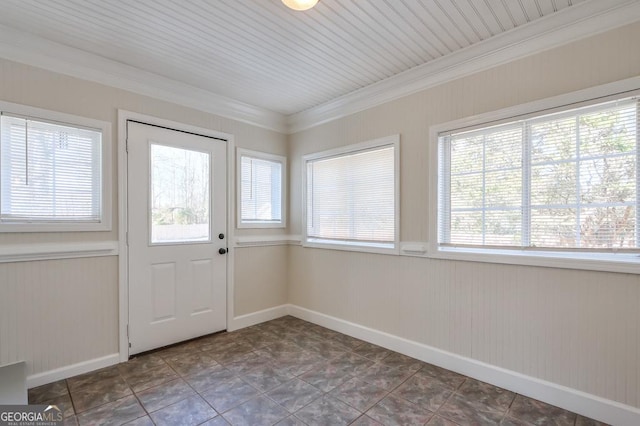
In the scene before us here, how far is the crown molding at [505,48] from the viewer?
1.94 m

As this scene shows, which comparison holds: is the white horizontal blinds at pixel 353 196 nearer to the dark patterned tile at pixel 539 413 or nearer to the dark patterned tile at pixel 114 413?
the dark patterned tile at pixel 539 413

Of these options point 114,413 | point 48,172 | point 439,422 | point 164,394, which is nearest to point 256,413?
point 164,394

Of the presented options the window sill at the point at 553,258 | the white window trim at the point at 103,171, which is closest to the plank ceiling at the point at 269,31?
the white window trim at the point at 103,171

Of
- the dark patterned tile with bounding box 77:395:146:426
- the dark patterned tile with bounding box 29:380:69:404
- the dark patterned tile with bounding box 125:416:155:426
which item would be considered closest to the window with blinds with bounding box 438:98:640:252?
the dark patterned tile with bounding box 125:416:155:426

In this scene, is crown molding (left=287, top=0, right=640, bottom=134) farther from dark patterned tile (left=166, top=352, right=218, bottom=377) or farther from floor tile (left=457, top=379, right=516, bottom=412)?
dark patterned tile (left=166, top=352, right=218, bottom=377)

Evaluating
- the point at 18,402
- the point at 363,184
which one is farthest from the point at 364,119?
the point at 18,402

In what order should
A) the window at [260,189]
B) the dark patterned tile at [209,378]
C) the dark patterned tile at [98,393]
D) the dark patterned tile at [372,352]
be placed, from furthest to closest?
the window at [260,189]
the dark patterned tile at [372,352]
the dark patterned tile at [209,378]
the dark patterned tile at [98,393]

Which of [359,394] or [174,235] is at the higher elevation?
[174,235]

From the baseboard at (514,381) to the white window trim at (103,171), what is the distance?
268 centimetres

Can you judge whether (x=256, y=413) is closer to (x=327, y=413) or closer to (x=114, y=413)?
(x=327, y=413)

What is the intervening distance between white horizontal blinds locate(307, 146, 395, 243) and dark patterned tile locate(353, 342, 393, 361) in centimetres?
109

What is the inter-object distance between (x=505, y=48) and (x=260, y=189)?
2883mm

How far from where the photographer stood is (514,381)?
2.29 metres

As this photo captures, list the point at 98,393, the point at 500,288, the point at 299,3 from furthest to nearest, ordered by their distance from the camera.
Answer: the point at 500,288 → the point at 98,393 → the point at 299,3
